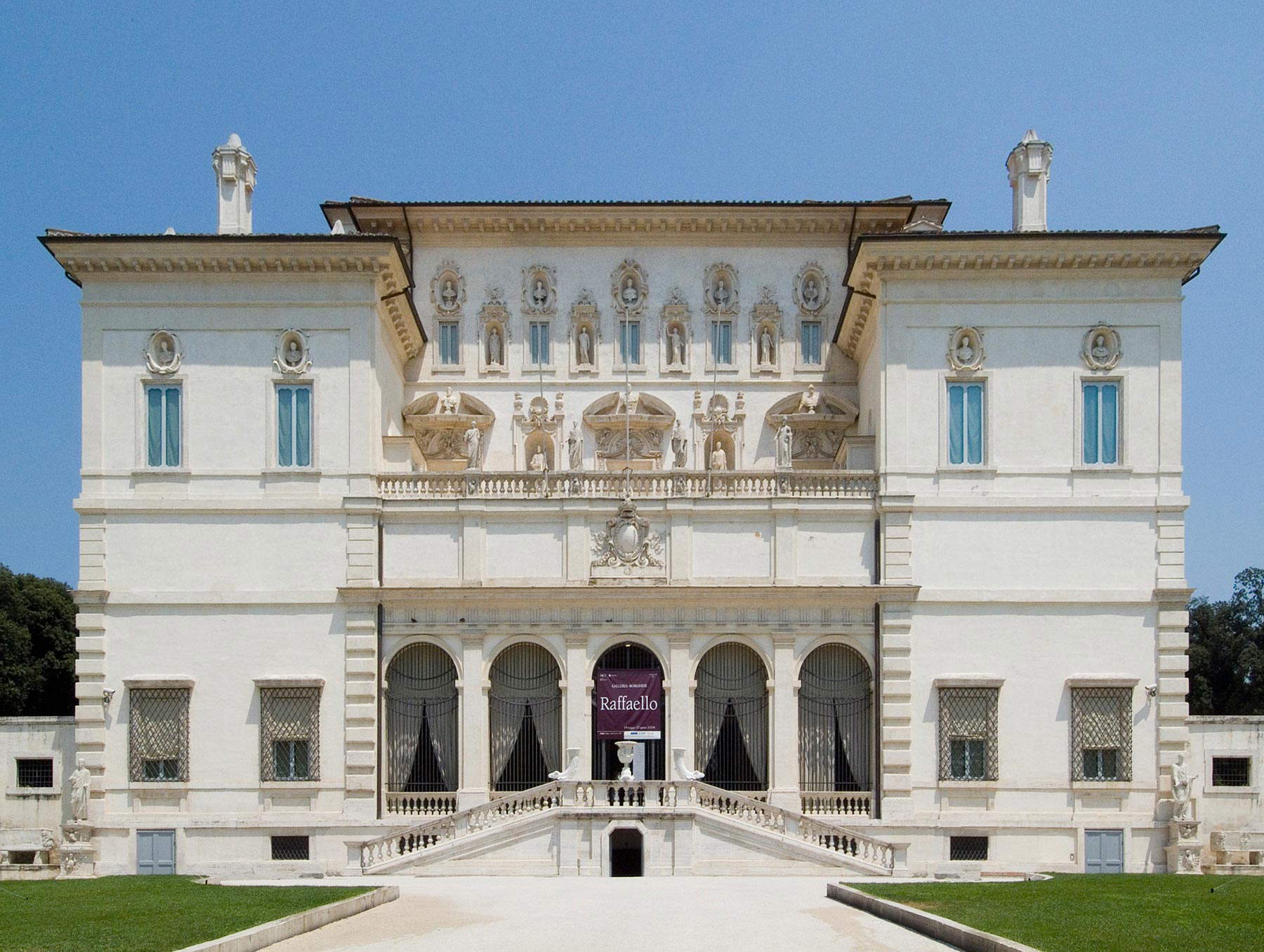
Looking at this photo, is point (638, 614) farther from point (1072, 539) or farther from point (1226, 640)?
point (1226, 640)

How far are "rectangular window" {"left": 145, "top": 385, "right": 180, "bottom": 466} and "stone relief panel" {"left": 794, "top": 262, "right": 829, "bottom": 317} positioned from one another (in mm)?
18646

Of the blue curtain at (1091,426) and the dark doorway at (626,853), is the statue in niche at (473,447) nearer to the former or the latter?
the dark doorway at (626,853)

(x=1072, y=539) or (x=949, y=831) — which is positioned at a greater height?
(x=1072, y=539)

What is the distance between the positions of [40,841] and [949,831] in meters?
24.1

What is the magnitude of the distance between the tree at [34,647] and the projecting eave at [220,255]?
34.0m

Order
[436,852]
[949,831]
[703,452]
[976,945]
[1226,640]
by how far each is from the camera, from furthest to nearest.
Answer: [1226,640] → [703,452] → [949,831] → [436,852] → [976,945]

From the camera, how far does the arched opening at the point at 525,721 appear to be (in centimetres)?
3831

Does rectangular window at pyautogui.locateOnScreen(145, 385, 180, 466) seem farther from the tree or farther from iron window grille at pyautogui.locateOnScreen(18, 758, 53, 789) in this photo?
the tree

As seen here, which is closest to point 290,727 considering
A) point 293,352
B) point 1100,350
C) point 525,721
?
point 525,721

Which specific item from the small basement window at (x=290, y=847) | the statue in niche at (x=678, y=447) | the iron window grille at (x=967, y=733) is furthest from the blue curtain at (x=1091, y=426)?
the small basement window at (x=290, y=847)

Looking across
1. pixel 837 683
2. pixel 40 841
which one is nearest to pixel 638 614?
pixel 837 683

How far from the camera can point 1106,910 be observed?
24.4 meters

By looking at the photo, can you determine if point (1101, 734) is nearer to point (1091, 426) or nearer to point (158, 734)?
point (1091, 426)

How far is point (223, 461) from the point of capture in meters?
38.1
